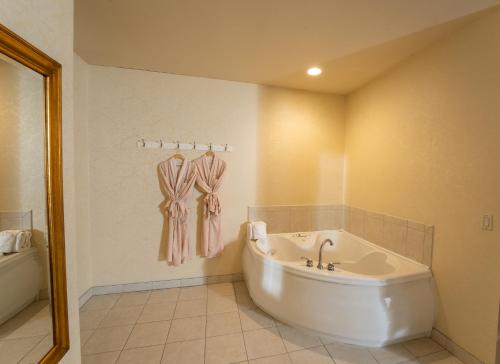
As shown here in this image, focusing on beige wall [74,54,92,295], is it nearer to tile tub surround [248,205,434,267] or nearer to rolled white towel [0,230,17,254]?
rolled white towel [0,230,17,254]

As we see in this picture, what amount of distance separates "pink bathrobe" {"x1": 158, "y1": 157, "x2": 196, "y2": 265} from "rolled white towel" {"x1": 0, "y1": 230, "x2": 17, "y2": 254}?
4.64 ft

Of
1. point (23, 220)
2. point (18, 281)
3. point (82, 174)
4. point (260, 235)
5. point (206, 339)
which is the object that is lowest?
point (206, 339)

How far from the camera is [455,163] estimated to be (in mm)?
1500

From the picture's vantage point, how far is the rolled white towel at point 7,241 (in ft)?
2.38

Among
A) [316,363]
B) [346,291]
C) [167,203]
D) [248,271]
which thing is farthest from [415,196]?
[167,203]

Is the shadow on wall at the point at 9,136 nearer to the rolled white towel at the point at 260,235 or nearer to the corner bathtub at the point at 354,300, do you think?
the corner bathtub at the point at 354,300

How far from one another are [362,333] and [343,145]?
2075 millimetres

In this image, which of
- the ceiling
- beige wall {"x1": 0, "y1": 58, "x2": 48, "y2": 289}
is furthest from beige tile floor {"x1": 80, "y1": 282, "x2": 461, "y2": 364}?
the ceiling

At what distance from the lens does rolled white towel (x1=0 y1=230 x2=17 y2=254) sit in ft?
2.38

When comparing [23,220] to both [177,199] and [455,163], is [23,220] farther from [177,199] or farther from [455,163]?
[455,163]

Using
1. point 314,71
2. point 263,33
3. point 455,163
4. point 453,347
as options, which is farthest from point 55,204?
point 453,347

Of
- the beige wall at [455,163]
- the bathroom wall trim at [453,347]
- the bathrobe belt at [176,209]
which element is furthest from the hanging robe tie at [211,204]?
the bathroom wall trim at [453,347]

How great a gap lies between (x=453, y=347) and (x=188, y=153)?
2823 millimetres

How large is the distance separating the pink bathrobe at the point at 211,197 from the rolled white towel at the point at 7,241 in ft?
5.03
